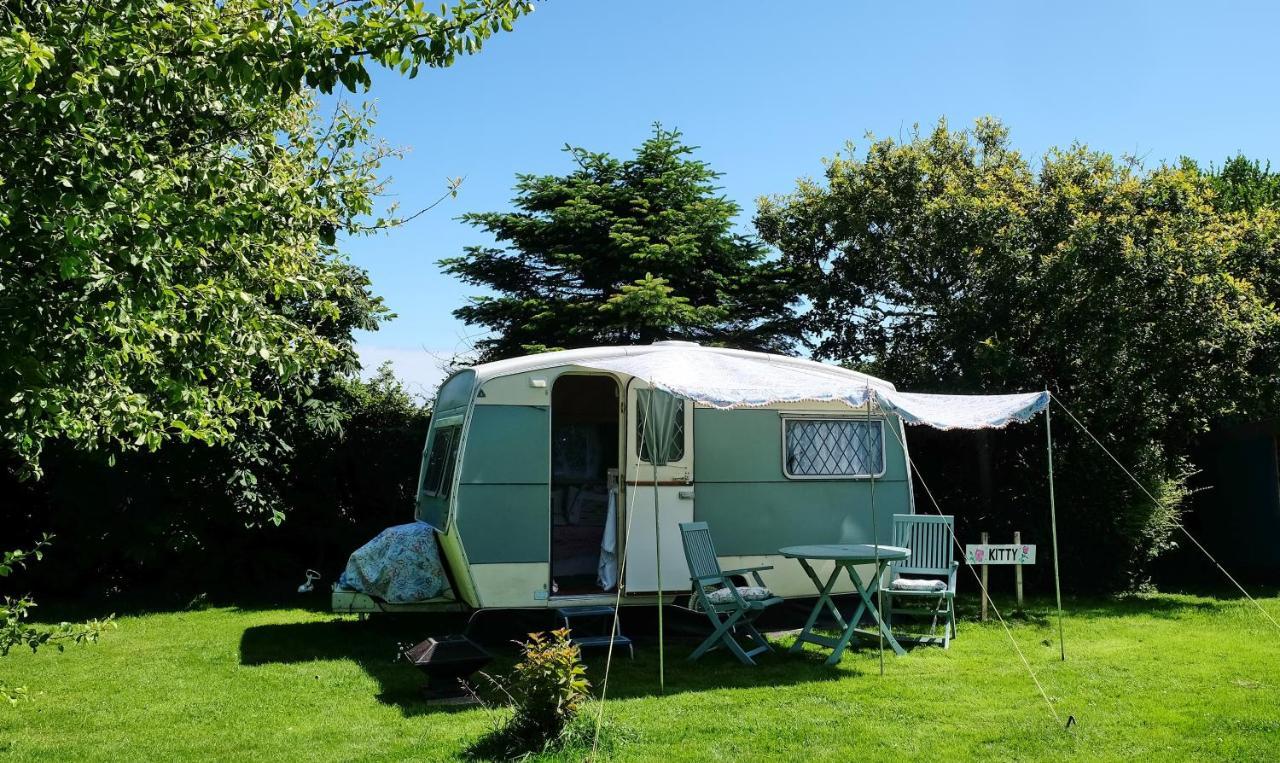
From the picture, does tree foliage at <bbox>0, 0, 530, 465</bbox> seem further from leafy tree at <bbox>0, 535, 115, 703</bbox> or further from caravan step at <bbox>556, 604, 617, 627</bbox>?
caravan step at <bbox>556, 604, 617, 627</bbox>

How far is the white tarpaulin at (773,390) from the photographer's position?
6915 mm

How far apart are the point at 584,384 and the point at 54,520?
602 centimetres

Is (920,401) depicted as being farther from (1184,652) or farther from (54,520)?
(54,520)

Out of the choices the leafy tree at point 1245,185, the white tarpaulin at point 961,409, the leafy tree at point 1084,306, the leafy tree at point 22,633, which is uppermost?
the leafy tree at point 1245,185

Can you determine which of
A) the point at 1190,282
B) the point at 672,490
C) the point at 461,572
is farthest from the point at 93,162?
the point at 1190,282

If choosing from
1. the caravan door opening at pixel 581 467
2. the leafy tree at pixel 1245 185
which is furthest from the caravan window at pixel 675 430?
the leafy tree at pixel 1245 185

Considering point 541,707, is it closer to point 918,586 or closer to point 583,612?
point 583,612

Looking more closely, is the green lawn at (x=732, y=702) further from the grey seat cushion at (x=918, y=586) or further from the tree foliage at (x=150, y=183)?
the tree foliage at (x=150, y=183)

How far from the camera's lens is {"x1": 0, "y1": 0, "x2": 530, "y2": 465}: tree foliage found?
3977 millimetres

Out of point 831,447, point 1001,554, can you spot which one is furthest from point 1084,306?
point 831,447

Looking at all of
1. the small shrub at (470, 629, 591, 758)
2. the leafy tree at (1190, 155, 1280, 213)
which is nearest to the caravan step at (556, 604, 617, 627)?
the small shrub at (470, 629, 591, 758)

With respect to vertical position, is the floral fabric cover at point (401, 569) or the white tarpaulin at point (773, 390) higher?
the white tarpaulin at point (773, 390)

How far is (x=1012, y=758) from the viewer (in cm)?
525

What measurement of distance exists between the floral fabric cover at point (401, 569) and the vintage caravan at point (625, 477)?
13cm
